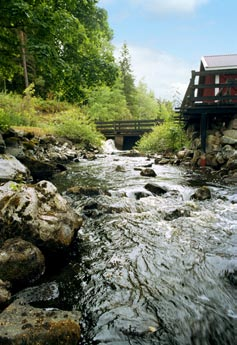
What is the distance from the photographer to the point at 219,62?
15.0 metres

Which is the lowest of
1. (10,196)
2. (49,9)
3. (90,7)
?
(10,196)

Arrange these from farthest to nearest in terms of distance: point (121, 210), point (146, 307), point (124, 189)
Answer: point (124, 189), point (121, 210), point (146, 307)

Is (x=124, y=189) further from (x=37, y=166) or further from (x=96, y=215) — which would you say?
(x=37, y=166)

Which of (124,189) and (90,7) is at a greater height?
(90,7)

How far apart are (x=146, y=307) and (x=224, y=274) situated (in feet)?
3.77

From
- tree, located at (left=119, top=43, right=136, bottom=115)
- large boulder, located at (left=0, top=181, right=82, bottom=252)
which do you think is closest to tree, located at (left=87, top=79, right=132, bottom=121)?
tree, located at (left=119, top=43, right=136, bottom=115)

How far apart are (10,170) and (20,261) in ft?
13.4

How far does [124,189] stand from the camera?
22.4ft

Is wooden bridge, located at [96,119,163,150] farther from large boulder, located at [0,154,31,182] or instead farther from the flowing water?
the flowing water

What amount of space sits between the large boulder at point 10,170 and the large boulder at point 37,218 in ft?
7.49

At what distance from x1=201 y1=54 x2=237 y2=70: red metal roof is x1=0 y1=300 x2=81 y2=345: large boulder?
1493 centimetres

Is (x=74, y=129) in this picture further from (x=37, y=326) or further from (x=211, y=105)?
(x=37, y=326)

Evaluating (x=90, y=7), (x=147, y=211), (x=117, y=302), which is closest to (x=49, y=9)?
(x=90, y=7)

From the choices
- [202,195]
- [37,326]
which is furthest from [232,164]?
[37,326]
